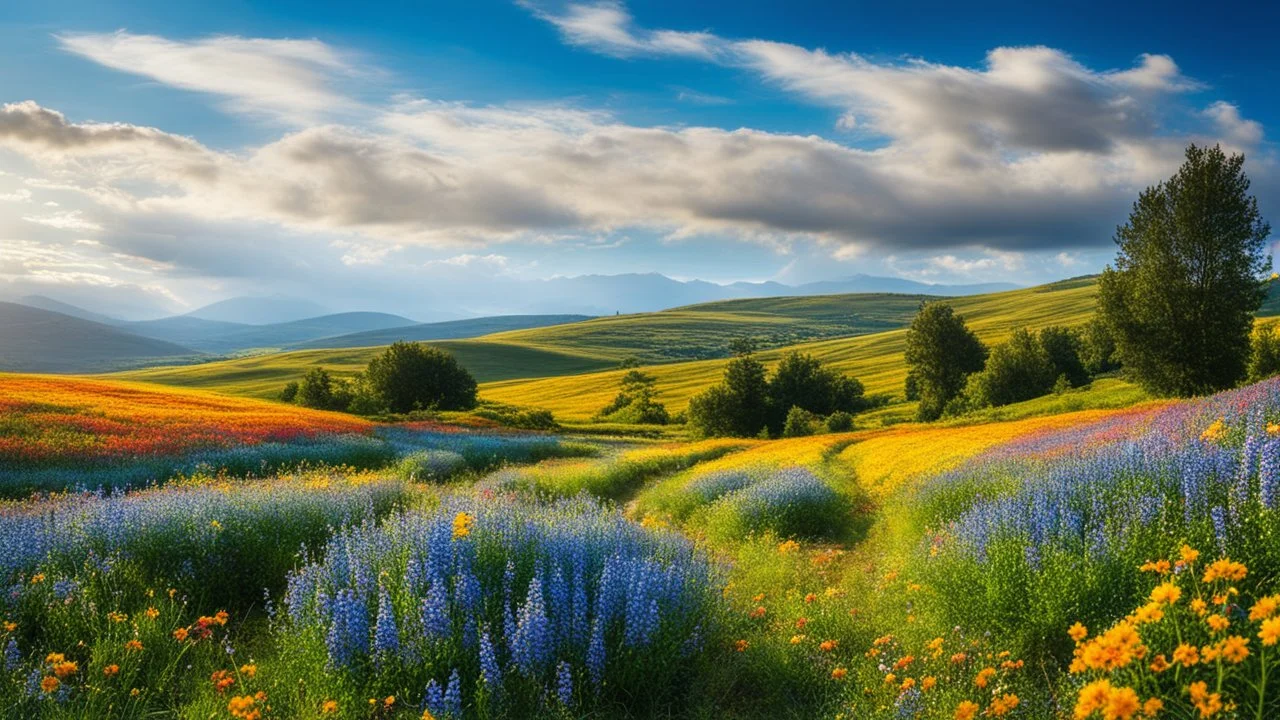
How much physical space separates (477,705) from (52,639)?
395 cm

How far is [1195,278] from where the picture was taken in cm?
3159

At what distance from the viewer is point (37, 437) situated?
1753cm

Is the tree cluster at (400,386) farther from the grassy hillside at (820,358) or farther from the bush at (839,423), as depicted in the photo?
the bush at (839,423)

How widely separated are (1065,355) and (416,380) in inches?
2162

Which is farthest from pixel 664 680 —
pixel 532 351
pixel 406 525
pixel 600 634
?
pixel 532 351

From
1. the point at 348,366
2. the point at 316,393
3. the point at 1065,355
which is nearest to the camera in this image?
the point at 316,393

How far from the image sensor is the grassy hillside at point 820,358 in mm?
81062

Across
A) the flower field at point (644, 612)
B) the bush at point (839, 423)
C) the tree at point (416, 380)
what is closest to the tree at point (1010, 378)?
the bush at point (839, 423)

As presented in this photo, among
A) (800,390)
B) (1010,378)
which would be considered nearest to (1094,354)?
Result: (1010,378)

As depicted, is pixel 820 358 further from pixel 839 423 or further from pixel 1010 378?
pixel 839 423

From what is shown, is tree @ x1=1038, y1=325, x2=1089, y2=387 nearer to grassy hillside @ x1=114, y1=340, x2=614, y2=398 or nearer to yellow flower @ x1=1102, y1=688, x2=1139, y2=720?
yellow flower @ x1=1102, y1=688, x2=1139, y2=720

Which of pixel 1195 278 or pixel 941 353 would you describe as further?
pixel 941 353

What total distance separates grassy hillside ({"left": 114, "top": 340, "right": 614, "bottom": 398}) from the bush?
310 ft

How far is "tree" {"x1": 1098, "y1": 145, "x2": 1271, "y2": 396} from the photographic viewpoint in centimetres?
3084
